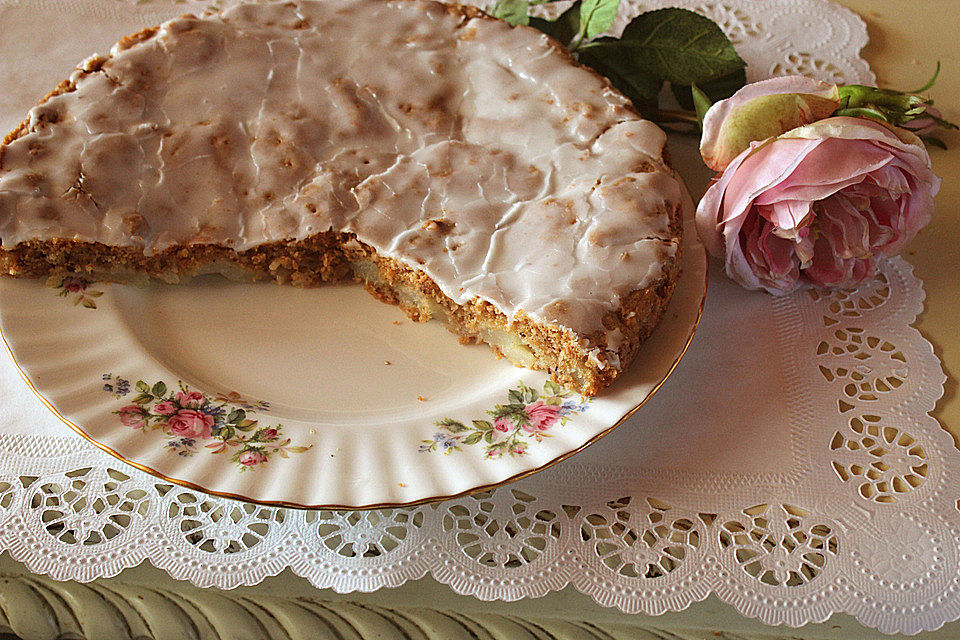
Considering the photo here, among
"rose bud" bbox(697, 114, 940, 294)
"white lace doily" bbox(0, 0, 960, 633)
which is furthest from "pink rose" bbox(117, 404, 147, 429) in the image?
"rose bud" bbox(697, 114, 940, 294)

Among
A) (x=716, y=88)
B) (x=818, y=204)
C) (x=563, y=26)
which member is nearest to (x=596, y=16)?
(x=563, y=26)

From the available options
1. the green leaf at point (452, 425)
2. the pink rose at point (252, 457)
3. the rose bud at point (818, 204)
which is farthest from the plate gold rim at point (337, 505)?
the rose bud at point (818, 204)

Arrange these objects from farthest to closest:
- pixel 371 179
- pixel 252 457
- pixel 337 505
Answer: pixel 371 179 < pixel 252 457 < pixel 337 505

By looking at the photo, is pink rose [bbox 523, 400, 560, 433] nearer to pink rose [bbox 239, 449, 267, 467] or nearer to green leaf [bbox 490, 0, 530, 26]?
pink rose [bbox 239, 449, 267, 467]

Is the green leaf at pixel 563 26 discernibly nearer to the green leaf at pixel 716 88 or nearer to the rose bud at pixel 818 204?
the green leaf at pixel 716 88

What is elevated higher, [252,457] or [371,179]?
[371,179]

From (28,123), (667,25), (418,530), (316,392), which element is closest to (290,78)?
(28,123)

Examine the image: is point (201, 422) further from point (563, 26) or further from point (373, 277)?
point (563, 26)
